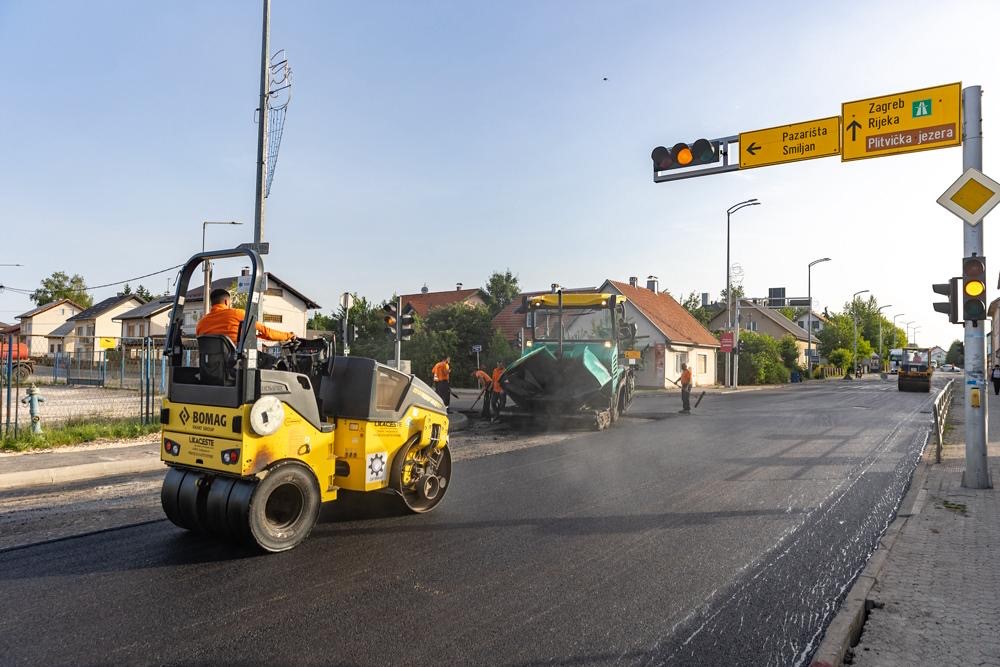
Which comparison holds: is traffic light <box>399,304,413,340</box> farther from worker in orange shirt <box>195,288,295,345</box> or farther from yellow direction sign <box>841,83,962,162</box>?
worker in orange shirt <box>195,288,295,345</box>

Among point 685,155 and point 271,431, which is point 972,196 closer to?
point 685,155

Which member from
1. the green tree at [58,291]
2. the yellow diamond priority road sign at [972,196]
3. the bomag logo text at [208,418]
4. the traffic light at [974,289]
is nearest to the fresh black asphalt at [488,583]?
the bomag logo text at [208,418]

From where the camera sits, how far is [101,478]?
8.89 m

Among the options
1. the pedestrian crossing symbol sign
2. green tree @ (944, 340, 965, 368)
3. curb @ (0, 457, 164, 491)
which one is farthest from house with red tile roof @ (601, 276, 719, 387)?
green tree @ (944, 340, 965, 368)

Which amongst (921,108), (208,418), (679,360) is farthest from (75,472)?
(679,360)

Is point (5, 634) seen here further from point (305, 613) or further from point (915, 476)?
point (915, 476)

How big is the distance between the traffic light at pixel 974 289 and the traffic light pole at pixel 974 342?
0.14m

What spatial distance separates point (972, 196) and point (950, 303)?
1.31 metres

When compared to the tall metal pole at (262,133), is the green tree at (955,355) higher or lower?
lower

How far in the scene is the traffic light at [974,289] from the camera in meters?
7.77

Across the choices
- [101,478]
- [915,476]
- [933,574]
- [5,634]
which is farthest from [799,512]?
[101,478]

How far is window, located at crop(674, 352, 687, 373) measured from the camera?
39.5m

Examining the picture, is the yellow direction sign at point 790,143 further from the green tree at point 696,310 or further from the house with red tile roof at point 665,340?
the green tree at point 696,310

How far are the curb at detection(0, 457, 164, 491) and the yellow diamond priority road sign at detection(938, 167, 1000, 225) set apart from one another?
11085mm
